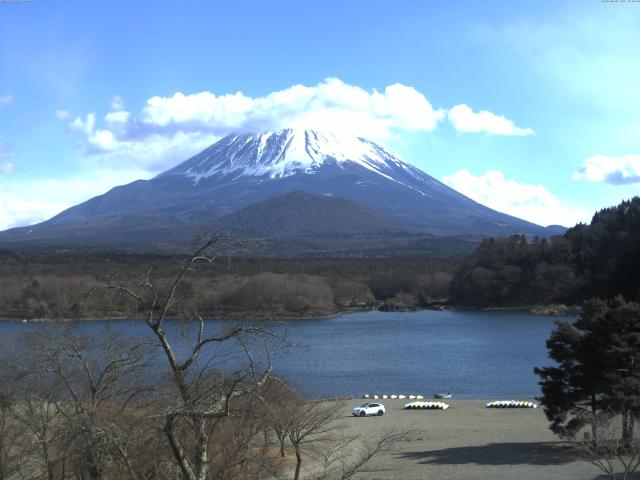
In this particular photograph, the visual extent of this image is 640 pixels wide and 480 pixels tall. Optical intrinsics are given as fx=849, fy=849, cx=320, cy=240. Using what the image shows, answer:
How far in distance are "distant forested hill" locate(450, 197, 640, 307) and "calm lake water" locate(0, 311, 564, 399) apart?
7.51 metres

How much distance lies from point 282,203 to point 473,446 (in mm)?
125097

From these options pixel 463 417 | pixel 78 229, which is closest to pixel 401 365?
pixel 463 417

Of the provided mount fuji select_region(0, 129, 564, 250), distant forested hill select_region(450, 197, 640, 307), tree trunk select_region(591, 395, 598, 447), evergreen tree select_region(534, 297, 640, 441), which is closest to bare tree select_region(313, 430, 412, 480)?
tree trunk select_region(591, 395, 598, 447)

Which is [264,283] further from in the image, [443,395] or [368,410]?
[368,410]

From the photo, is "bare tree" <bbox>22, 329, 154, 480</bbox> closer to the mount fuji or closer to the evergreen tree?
the evergreen tree

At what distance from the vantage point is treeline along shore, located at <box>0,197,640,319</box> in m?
56.2

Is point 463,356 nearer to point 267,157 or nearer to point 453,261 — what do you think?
point 453,261

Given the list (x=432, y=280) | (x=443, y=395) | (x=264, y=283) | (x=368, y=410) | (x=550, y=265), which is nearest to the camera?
(x=368, y=410)

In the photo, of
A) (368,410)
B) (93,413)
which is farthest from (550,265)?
(93,413)

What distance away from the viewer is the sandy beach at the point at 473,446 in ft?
46.0

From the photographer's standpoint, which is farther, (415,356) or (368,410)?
(415,356)

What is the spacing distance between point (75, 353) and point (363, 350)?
102 ft

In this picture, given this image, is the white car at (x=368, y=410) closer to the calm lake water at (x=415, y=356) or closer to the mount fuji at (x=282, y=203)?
the calm lake water at (x=415, y=356)

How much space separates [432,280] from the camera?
7356cm
